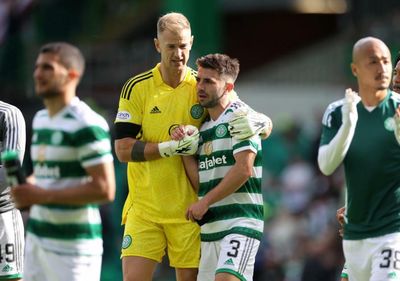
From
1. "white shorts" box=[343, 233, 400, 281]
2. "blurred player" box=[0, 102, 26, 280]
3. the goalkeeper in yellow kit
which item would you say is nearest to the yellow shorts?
the goalkeeper in yellow kit

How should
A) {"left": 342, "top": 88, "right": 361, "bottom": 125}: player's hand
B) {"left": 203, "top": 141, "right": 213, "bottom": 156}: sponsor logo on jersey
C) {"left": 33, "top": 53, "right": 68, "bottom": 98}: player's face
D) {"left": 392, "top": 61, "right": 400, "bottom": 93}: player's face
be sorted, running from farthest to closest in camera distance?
{"left": 392, "top": 61, "right": 400, "bottom": 93}: player's face < {"left": 203, "top": 141, "right": 213, "bottom": 156}: sponsor logo on jersey < {"left": 342, "top": 88, "right": 361, "bottom": 125}: player's hand < {"left": 33, "top": 53, "right": 68, "bottom": 98}: player's face

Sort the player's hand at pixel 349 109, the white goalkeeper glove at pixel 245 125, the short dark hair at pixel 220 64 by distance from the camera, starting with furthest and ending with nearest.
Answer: the short dark hair at pixel 220 64 → the white goalkeeper glove at pixel 245 125 → the player's hand at pixel 349 109

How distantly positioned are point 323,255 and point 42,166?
10264mm

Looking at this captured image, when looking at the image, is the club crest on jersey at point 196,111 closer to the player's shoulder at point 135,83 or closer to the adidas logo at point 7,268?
the player's shoulder at point 135,83

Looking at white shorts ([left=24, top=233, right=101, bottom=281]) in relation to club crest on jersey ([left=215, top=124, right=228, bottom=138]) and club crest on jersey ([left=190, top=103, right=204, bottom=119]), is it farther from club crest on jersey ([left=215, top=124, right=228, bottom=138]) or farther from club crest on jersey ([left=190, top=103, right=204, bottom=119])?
club crest on jersey ([left=190, top=103, right=204, bottom=119])

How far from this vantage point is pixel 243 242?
36.2 ft

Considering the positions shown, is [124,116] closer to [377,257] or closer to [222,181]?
[222,181]

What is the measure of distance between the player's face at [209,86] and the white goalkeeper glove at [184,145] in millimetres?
246

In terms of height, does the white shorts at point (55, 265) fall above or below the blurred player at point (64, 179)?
below

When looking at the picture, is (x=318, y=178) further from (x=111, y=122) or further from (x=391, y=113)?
(x=391, y=113)

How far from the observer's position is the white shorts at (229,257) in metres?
10.9

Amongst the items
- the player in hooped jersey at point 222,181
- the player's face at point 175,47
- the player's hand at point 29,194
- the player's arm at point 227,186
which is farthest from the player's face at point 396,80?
the player's hand at point 29,194

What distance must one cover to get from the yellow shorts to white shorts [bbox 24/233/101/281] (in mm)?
1654

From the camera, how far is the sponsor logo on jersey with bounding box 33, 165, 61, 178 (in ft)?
31.4
